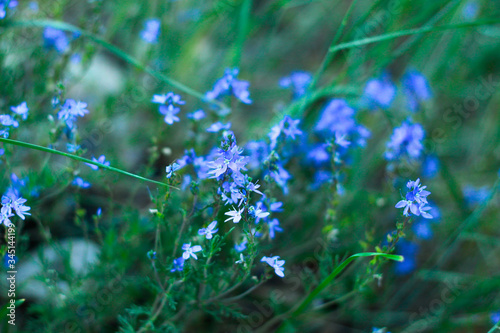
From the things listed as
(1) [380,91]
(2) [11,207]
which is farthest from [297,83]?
(2) [11,207]

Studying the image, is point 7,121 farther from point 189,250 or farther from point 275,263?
point 275,263

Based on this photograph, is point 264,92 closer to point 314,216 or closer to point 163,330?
point 314,216

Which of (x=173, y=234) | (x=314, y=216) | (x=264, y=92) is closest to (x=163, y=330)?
(x=173, y=234)

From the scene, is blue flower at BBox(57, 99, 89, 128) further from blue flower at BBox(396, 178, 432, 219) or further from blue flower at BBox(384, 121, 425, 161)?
blue flower at BBox(384, 121, 425, 161)

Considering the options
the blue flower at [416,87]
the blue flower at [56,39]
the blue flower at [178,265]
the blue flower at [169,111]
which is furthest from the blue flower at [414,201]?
the blue flower at [56,39]

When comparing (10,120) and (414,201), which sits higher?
(10,120)

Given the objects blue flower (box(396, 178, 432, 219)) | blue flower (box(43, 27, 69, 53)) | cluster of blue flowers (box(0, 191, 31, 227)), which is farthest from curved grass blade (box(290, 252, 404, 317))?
blue flower (box(43, 27, 69, 53))
